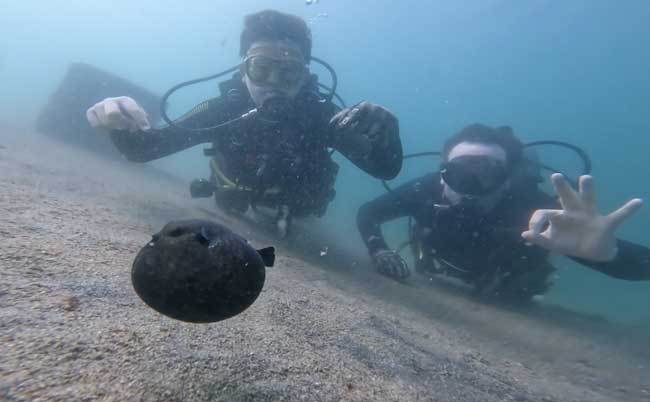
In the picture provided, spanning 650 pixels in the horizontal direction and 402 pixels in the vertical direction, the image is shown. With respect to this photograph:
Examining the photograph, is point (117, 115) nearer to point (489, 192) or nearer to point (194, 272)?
point (194, 272)

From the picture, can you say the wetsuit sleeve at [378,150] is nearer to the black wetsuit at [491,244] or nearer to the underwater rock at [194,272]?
the black wetsuit at [491,244]

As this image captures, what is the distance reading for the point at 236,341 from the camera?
5.24 ft

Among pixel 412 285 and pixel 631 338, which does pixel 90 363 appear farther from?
pixel 631 338

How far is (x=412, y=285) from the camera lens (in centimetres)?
520

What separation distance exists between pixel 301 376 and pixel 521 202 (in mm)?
5104

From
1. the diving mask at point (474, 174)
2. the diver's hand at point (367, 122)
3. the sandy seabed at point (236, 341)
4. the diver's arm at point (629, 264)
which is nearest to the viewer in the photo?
the sandy seabed at point (236, 341)

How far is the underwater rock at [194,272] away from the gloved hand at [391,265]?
416 cm

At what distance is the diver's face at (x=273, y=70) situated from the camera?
18.3 ft

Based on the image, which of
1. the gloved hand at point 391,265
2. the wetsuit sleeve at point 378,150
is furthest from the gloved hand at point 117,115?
the gloved hand at point 391,265

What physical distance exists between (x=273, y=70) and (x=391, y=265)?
333 cm

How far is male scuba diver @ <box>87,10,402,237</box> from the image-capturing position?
16.7ft

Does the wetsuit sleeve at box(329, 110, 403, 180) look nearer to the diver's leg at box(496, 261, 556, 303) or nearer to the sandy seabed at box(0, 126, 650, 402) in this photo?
the sandy seabed at box(0, 126, 650, 402)

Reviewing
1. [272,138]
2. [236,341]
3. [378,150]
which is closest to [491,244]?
[378,150]

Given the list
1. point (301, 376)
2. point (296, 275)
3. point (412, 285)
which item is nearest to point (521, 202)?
point (412, 285)
